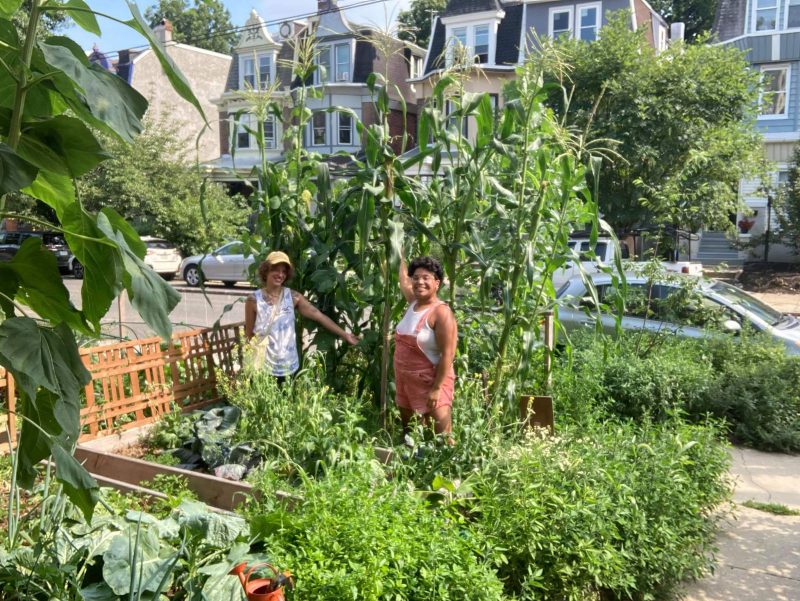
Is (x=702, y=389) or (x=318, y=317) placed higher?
(x=318, y=317)

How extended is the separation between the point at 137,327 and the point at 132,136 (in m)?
11.1

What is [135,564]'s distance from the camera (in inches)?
95.6

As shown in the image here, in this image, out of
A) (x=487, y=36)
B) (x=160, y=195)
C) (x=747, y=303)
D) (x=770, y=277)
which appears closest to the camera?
(x=747, y=303)

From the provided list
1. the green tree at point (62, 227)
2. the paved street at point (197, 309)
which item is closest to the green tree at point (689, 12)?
the paved street at point (197, 309)

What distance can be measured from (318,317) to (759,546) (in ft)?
11.1

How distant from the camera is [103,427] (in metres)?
5.08

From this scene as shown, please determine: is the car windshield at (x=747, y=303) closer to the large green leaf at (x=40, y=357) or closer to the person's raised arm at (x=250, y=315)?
the person's raised arm at (x=250, y=315)

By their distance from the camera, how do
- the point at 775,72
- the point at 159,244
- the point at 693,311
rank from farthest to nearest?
1. the point at 775,72
2. the point at 159,244
3. the point at 693,311

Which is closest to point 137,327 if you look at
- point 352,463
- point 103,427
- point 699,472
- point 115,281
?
point 103,427

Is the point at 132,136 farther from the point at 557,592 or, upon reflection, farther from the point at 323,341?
the point at 323,341

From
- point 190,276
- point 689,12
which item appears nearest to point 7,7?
point 190,276

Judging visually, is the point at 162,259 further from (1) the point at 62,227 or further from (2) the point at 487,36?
(1) the point at 62,227

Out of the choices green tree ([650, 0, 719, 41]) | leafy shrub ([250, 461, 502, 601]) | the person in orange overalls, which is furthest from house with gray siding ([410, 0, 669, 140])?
leafy shrub ([250, 461, 502, 601])

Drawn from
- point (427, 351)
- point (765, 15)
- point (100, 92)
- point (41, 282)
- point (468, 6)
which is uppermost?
point (468, 6)
